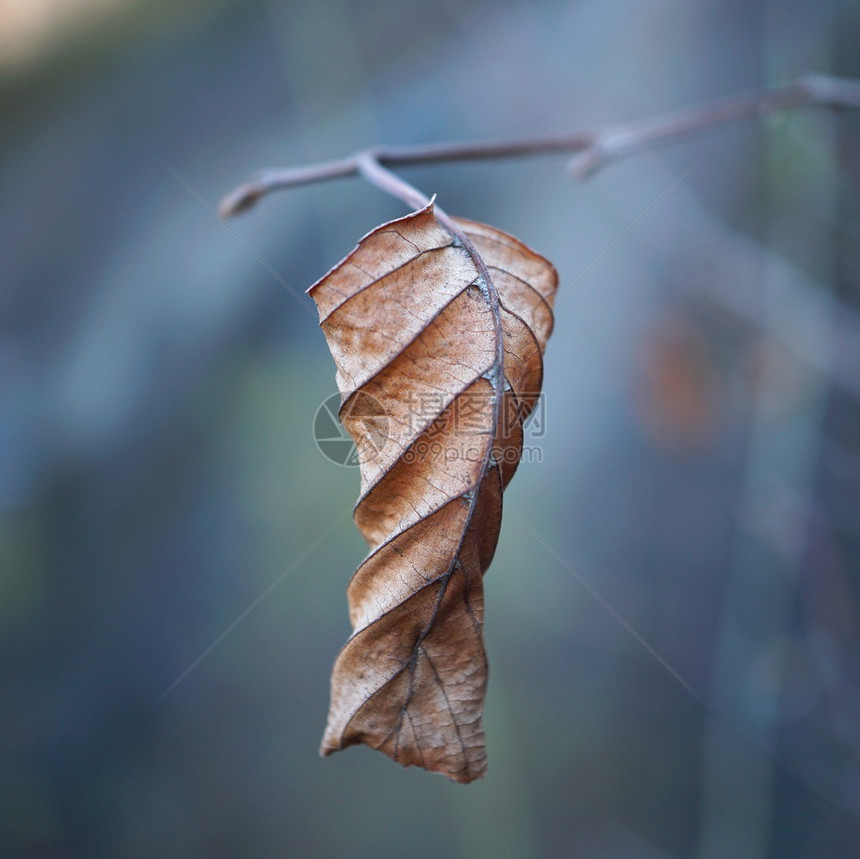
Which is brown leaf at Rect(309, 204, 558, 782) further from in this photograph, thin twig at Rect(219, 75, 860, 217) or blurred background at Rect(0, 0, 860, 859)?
blurred background at Rect(0, 0, 860, 859)

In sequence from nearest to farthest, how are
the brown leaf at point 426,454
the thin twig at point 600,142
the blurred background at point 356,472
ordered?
Answer: the brown leaf at point 426,454 → the thin twig at point 600,142 → the blurred background at point 356,472

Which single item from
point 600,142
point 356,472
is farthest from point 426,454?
point 356,472

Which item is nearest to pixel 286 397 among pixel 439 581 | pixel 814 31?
pixel 439 581

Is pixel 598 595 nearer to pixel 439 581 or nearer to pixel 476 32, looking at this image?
pixel 439 581

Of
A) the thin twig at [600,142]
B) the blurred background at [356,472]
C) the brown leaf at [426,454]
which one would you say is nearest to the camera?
the brown leaf at [426,454]

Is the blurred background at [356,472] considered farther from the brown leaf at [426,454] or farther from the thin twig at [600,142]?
the brown leaf at [426,454]

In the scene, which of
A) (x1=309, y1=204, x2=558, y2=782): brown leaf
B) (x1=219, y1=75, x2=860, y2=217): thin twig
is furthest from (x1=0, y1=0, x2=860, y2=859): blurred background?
(x1=309, y1=204, x2=558, y2=782): brown leaf

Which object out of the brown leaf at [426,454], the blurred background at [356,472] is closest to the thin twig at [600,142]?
the brown leaf at [426,454]
